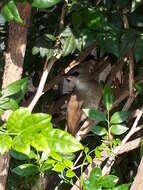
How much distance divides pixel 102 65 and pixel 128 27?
15.3 inches

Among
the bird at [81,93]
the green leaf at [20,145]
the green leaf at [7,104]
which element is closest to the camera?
the green leaf at [20,145]

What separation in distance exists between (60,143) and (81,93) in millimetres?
1219

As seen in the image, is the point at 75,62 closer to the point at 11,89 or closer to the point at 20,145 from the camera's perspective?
the point at 11,89

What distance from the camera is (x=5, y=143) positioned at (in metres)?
0.69

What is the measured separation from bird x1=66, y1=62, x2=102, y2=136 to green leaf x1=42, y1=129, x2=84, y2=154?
0.79 m

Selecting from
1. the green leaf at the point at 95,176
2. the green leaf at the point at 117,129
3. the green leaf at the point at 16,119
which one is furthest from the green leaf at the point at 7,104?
the green leaf at the point at 117,129

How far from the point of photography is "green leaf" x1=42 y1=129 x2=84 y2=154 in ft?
2.29

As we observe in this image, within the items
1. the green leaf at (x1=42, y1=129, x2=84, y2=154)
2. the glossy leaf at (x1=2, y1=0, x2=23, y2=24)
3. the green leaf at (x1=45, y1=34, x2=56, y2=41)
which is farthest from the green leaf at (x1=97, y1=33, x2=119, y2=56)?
the green leaf at (x1=42, y1=129, x2=84, y2=154)

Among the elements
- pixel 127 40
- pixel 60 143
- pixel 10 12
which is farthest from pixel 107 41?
pixel 60 143

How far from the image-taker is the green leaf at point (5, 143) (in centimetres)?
69

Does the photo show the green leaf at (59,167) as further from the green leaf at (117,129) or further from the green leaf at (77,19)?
the green leaf at (77,19)

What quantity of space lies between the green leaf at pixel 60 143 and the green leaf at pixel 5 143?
58 millimetres

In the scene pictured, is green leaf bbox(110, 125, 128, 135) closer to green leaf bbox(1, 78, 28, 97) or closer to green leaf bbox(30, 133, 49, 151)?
green leaf bbox(1, 78, 28, 97)

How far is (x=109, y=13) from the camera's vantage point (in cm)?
110
